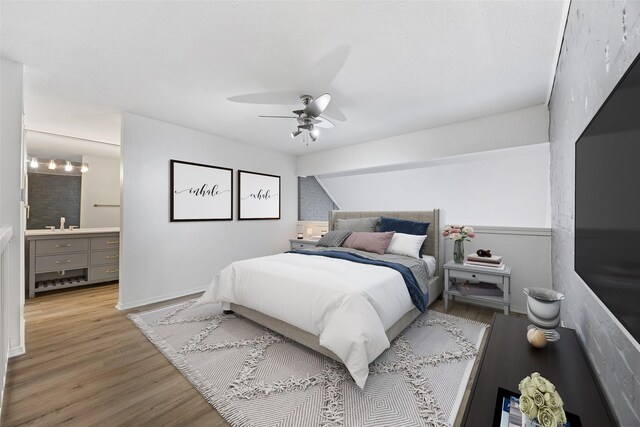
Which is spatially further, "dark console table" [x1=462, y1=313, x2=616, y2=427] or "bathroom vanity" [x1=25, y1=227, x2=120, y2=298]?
"bathroom vanity" [x1=25, y1=227, x2=120, y2=298]

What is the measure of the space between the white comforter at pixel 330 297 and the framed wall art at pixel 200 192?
152cm

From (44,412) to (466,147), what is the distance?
15.0 feet

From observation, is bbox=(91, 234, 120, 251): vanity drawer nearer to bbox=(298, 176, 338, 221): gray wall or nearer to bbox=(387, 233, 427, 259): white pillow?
bbox=(298, 176, 338, 221): gray wall

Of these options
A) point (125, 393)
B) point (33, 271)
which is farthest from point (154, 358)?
point (33, 271)

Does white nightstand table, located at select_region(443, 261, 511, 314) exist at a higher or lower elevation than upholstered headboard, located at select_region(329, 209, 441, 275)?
lower

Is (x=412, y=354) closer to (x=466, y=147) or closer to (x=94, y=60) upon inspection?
(x=466, y=147)

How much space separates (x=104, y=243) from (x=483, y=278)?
5.70m

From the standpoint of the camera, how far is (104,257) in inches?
176

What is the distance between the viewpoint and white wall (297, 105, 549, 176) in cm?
308

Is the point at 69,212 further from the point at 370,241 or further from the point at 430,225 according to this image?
the point at 430,225

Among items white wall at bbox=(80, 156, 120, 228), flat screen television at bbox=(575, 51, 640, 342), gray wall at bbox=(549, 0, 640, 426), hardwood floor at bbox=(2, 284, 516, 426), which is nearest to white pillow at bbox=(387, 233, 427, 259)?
hardwood floor at bbox=(2, 284, 516, 426)

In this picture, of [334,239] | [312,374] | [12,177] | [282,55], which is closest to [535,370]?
[312,374]

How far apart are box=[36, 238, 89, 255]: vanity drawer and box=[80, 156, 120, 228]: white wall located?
1.32 meters

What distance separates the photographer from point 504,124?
3232 mm
